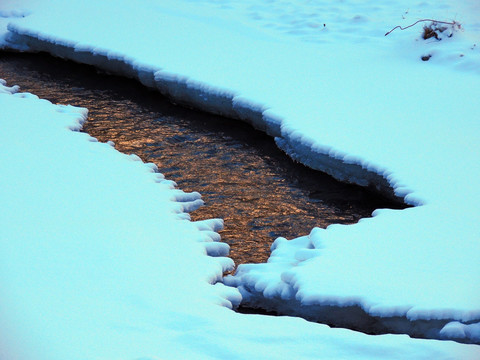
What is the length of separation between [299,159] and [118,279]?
2.52 meters

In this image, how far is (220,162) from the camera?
6.14m

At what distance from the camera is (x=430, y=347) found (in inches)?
127

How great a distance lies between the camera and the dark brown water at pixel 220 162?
5.19 metres

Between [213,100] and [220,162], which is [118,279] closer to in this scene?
[220,162]

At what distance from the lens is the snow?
12.0 ft

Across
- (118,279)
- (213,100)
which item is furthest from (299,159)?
(118,279)

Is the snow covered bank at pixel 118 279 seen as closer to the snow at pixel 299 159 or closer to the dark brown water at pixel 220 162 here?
the snow at pixel 299 159

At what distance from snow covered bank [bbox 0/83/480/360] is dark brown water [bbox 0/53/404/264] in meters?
0.27

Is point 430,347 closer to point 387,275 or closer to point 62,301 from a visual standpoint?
point 387,275

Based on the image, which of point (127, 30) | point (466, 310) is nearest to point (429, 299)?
point (466, 310)

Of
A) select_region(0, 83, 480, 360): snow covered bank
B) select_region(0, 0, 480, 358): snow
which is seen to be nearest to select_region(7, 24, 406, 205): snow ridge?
select_region(0, 0, 480, 358): snow

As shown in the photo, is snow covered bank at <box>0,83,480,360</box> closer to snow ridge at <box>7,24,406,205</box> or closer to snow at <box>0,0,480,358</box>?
snow at <box>0,0,480,358</box>

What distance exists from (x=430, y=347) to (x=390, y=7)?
6490 millimetres

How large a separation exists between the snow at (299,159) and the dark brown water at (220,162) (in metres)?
0.16
